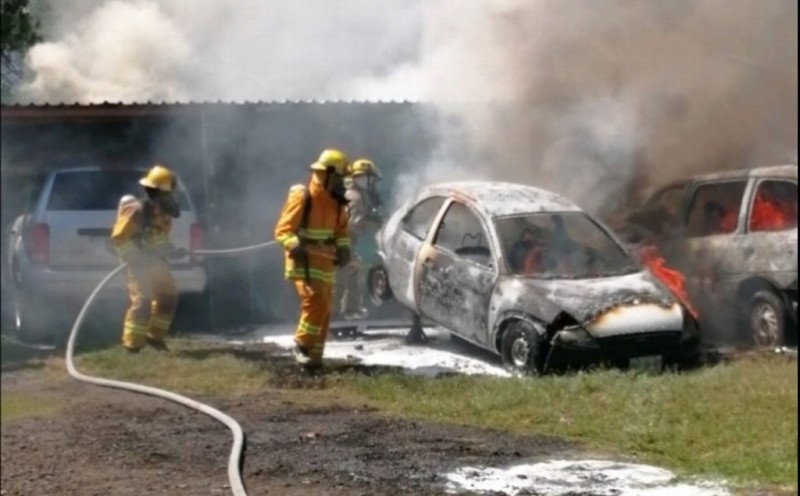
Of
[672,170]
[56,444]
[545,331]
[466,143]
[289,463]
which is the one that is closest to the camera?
[289,463]

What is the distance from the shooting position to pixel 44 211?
11.6m

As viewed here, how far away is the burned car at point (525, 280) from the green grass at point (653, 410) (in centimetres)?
40

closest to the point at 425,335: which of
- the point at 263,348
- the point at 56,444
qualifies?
the point at 263,348

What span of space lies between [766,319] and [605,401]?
3194 mm

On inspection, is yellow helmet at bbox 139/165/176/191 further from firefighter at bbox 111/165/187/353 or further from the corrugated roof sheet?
the corrugated roof sheet

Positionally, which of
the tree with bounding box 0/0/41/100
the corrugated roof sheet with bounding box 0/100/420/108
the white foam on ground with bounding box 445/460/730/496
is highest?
the tree with bounding box 0/0/41/100

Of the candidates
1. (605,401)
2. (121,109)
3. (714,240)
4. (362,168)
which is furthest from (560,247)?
(121,109)

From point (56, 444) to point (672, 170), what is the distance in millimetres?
8206

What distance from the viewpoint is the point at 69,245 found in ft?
37.9

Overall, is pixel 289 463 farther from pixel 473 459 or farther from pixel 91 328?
pixel 91 328

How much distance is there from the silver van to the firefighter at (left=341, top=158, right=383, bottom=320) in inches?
54.9

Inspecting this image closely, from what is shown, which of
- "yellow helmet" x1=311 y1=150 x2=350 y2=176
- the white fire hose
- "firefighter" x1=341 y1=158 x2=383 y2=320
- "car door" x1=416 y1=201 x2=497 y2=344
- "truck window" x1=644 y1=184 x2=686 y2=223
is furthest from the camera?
"truck window" x1=644 y1=184 x2=686 y2=223

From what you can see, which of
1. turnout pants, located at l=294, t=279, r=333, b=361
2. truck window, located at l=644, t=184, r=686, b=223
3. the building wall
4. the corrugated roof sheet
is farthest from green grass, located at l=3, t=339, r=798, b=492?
truck window, located at l=644, t=184, r=686, b=223

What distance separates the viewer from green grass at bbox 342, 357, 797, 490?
24.5ft
